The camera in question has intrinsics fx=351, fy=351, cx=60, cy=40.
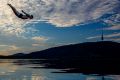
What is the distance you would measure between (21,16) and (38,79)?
15.3 metres

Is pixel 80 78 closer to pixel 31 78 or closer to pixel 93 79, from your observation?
pixel 93 79

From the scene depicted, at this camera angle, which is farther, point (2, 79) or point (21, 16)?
point (2, 79)

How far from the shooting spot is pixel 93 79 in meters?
48.7

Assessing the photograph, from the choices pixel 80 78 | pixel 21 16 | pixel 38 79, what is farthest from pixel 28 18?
pixel 80 78

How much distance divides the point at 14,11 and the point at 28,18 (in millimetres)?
1707

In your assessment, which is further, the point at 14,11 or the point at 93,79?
the point at 93,79

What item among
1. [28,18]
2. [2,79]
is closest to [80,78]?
[2,79]

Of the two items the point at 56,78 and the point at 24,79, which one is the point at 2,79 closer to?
the point at 24,79

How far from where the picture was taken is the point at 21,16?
35.2m

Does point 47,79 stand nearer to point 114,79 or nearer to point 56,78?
point 56,78

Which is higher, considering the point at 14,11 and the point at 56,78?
the point at 14,11

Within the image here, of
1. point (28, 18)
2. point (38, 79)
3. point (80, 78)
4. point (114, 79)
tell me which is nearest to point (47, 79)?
point (38, 79)

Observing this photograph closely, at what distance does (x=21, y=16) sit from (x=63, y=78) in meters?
17.5

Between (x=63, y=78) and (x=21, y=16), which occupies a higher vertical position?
(x=21, y=16)
